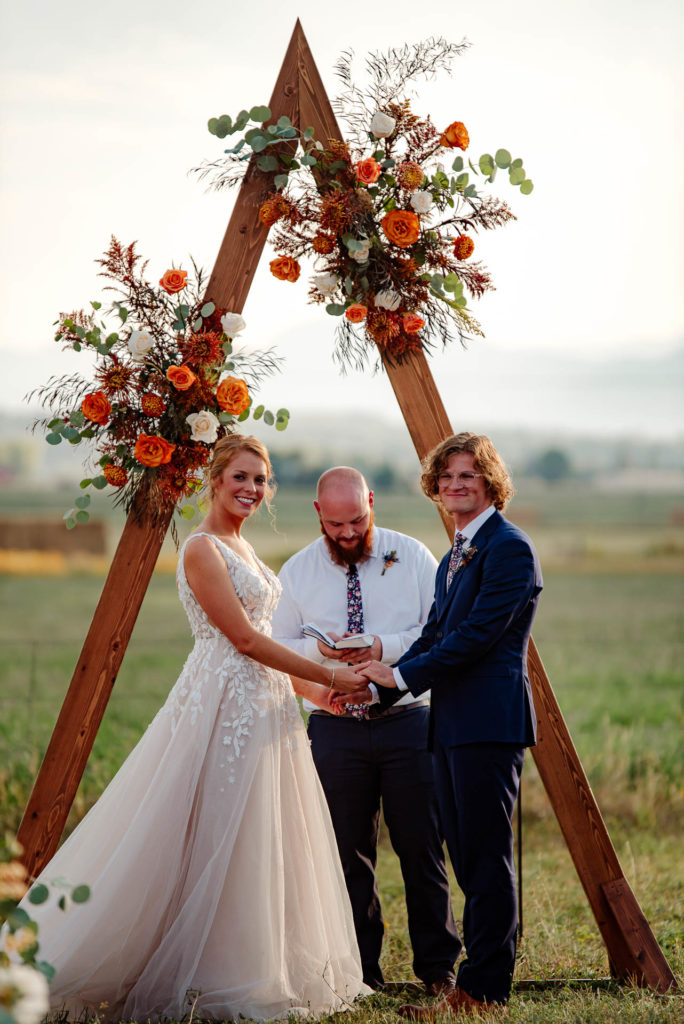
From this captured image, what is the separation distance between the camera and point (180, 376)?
13.5 ft

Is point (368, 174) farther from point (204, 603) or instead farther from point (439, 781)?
point (439, 781)

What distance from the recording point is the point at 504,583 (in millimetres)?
3730

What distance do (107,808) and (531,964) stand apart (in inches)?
85.3

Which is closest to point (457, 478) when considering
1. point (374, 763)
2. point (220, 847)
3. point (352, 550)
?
point (352, 550)

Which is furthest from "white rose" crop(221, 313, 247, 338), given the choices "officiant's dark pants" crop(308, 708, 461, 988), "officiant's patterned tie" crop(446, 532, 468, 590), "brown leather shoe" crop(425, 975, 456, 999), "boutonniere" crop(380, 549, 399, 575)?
"brown leather shoe" crop(425, 975, 456, 999)

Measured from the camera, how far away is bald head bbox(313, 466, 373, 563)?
432 cm

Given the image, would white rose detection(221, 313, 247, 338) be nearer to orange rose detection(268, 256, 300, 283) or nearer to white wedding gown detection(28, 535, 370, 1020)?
orange rose detection(268, 256, 300, 283)

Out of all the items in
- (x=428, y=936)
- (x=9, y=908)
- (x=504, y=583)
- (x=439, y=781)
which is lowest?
(x=428, y=936)

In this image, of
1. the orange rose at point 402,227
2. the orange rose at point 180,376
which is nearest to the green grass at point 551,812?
the orange rose at point 180,376

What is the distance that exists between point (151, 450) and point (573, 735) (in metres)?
10.1

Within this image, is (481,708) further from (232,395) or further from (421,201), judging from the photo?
(421,201)

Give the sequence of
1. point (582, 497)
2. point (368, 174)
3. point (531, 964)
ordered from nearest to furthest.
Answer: point (368, 174), point (531, 964), point (582, 497)

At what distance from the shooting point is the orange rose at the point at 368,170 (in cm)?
415

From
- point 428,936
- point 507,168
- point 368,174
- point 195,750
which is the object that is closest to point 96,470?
point 195,750
